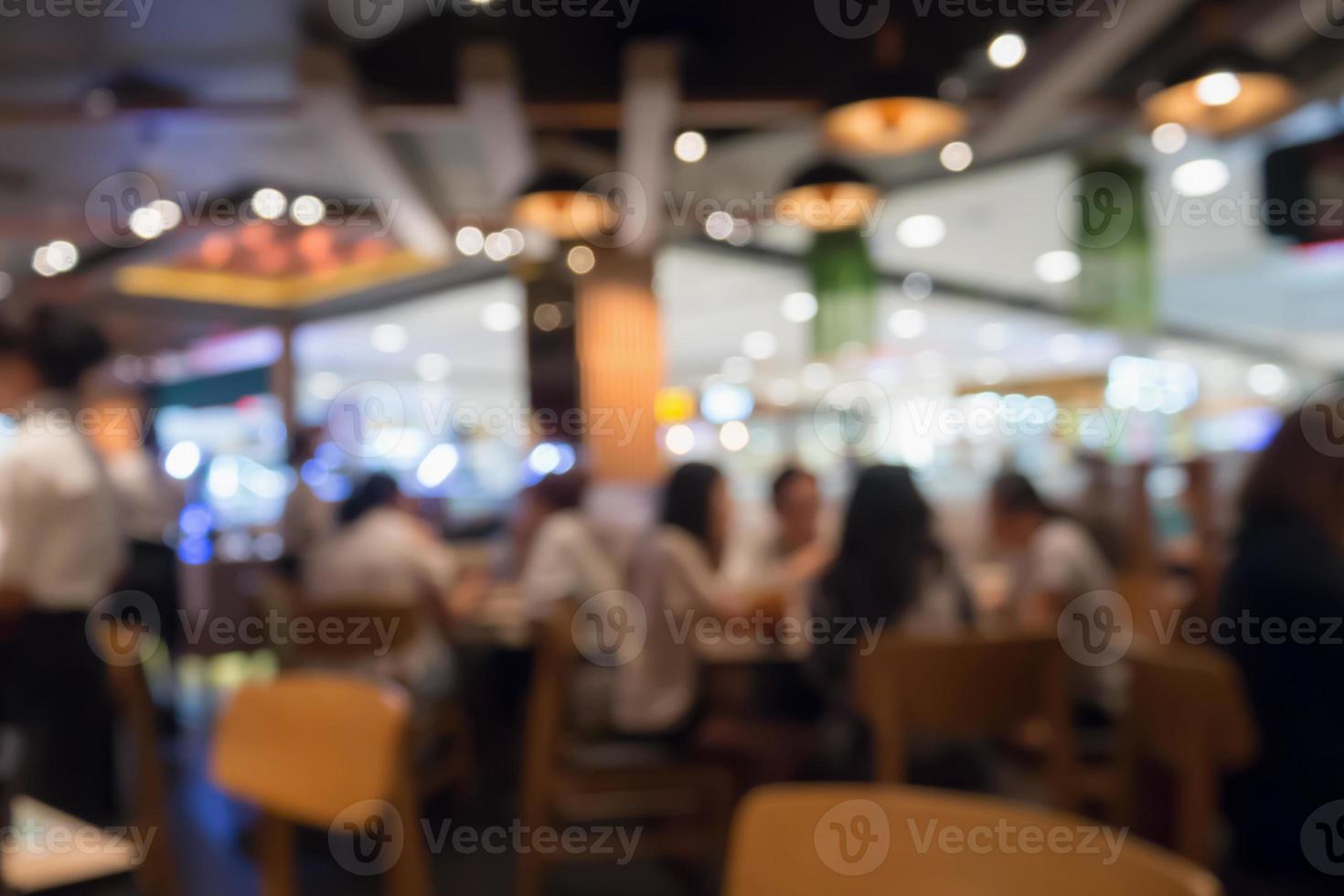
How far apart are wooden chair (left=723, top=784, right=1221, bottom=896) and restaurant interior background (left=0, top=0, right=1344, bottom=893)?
1.53 m

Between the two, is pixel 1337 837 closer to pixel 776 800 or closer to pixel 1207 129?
pixel 776 800

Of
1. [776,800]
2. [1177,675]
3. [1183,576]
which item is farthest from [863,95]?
[776,800]

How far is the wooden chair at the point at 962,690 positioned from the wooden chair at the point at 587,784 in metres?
0.86

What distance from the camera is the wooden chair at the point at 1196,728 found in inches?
69.2

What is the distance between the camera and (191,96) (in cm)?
471

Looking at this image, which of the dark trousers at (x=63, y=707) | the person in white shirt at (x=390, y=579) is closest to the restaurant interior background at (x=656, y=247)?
the person in white shirt at (x=390, y=579)

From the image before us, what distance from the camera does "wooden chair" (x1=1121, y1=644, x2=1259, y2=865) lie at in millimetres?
1759

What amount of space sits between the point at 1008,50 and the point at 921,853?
455cm

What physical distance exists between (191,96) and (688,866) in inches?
158

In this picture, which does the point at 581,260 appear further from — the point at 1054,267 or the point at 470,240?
the point at 1054,267

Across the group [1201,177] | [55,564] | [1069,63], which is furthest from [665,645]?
[1201,177]

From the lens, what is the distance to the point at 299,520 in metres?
6.15

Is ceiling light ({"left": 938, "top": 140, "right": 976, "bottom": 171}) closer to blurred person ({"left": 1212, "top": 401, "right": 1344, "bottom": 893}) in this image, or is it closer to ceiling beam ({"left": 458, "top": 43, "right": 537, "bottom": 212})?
ceiling beam ({"left": 458, "top": 43, "right": 537, "bottom": 212})

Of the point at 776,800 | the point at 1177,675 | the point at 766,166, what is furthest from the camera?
the point at 766,166
